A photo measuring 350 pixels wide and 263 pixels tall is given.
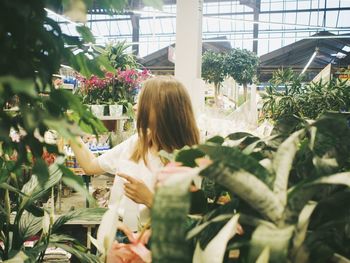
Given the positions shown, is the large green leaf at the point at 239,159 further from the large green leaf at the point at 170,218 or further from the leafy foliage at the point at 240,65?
the leafy foliage at the point at 240,65

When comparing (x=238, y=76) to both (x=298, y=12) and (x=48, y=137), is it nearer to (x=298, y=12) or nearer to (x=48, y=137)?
(x=48, y=137)

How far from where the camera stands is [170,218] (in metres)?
0.49

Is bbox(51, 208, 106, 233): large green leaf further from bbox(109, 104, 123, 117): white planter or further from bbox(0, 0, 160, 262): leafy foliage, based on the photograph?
bbox(109, 104, 123, 117): white planter

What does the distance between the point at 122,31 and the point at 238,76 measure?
1009 cm

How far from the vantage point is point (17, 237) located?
125 centimetres

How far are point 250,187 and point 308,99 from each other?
3.51 m

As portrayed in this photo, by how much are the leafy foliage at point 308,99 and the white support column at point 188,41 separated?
3.43ft

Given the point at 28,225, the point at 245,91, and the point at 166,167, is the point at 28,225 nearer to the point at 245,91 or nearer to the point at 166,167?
the point at 166,167

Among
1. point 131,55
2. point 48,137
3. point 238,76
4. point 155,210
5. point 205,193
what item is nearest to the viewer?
point 155,210

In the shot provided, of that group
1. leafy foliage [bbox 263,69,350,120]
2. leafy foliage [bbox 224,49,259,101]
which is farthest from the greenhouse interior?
leafy foliage [bbox 224,49,259,101]

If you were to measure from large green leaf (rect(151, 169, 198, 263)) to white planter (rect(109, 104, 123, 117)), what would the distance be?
2511mm

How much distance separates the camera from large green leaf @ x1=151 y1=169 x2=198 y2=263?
0.48 metres

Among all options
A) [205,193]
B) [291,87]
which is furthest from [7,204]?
[291,87]

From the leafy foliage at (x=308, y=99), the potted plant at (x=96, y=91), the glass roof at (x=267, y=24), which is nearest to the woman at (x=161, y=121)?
the potted plant at (x=96, y=91)
